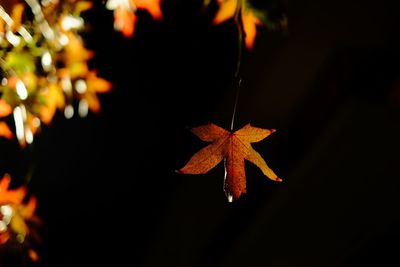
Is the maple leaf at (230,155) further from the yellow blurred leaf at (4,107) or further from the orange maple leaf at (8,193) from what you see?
the orange maple leaf at (8,193)

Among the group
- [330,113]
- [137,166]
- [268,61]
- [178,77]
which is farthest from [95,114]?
[330,113]

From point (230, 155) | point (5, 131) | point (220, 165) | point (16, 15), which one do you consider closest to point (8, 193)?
point (5, 131)

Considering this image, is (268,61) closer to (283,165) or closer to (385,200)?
(283,165)

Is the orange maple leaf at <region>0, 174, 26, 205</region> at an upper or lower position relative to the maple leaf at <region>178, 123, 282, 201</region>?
upper

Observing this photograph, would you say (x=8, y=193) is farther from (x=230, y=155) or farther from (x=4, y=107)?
(x=230, y=155)

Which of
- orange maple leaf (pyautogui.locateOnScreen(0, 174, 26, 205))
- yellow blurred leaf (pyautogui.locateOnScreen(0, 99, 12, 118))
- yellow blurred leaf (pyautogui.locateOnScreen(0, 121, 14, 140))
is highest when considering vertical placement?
yellow blurred leaf (pyautogui.locateOnScreen(0, 121, 14, 140))

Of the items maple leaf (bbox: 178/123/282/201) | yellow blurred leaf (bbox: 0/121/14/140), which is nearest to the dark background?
yellow blurred leaf (bbox: 0/121/14/140)

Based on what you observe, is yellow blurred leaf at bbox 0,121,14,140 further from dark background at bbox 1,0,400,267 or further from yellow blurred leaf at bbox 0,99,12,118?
yellow blurred leaf at bbox 0,99,12,118
